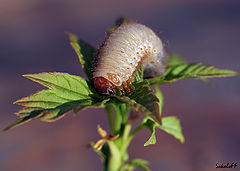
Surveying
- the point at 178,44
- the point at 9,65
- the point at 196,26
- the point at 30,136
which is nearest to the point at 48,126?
the point at 30,136

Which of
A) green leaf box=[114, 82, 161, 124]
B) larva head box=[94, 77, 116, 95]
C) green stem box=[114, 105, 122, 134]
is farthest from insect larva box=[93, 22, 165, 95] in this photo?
green stem box=[114, 105, 122, 134]

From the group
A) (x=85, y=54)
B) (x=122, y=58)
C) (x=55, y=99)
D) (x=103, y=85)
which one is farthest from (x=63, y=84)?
(x=122, y=58)

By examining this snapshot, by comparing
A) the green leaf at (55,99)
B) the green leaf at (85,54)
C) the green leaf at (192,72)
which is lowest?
the green leaf at (192,72)

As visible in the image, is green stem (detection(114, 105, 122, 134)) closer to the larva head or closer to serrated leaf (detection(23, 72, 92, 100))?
the larva head

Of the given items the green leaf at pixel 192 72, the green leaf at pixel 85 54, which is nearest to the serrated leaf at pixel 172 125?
the green leaf at pixel 192 72

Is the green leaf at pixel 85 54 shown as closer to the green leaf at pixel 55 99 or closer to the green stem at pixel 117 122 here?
the green leaf at pixel 55 99
